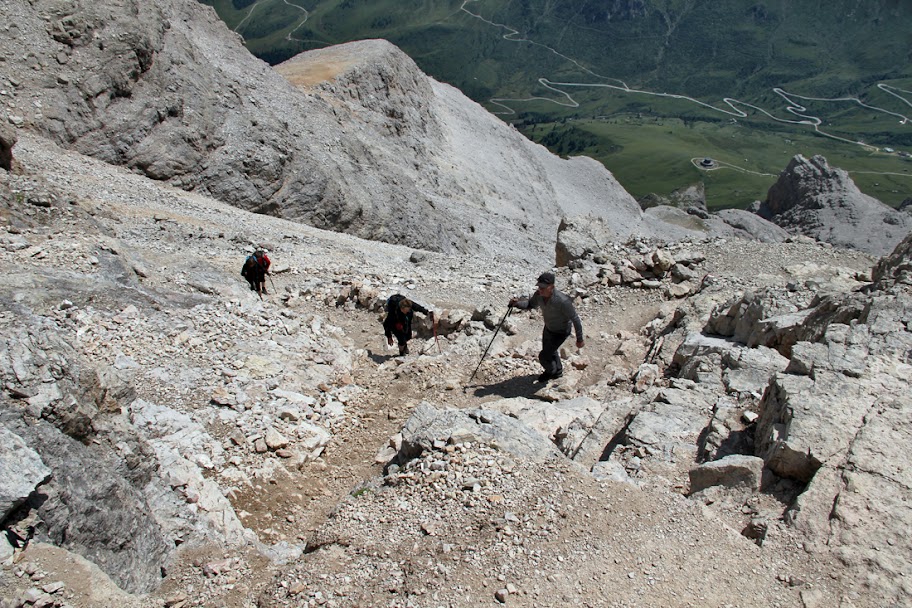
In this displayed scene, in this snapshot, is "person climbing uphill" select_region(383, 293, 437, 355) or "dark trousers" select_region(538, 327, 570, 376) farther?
"person climbing uphill" select_region(383, 293, 437, 355)

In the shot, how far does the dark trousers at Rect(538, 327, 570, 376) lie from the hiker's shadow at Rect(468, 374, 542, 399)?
475 millimetres

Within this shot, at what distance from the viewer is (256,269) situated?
60.4 ft

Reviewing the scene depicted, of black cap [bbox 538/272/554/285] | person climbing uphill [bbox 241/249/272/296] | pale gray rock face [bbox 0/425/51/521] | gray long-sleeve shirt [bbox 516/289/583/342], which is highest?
pale gray rock face [bbox 0/425/51/521]

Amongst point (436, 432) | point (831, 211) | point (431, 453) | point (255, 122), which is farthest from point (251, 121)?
point (831, 211)

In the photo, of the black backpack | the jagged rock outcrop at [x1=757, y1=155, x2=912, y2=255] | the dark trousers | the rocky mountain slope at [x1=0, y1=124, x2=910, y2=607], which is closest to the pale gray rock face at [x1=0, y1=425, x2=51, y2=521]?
the rocky mountain slope at [x1=0, y1=124, x2=910, y2=607]

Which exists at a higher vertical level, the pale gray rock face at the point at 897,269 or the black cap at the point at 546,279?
the pale gray rock face at the point at 897,269

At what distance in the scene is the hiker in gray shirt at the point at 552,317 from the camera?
40.1 feet

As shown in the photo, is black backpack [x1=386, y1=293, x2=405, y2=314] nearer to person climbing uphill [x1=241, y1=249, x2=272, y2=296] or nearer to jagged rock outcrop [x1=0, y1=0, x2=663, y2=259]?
person climbing uphill [x1=241, y1=249, x2=272, y2=296]

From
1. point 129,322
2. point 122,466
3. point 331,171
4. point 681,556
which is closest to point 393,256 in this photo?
point 331,171

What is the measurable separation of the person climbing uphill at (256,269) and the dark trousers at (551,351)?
9.22 metres

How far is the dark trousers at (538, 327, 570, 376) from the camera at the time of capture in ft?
42.0

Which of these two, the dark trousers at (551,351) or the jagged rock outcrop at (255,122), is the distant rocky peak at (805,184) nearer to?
the jagged rock outcrop at (255,122)

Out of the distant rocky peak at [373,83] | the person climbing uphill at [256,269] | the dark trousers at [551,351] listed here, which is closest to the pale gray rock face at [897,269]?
the dark trousers at [551,351]

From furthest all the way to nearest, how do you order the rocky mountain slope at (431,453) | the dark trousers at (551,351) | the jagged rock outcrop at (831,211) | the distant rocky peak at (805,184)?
the distant rocky peak at (805,184), the jagged rock outcrop at (831,211), the dark trousers at (551,351), the rocky mountain slope at (431,453)
